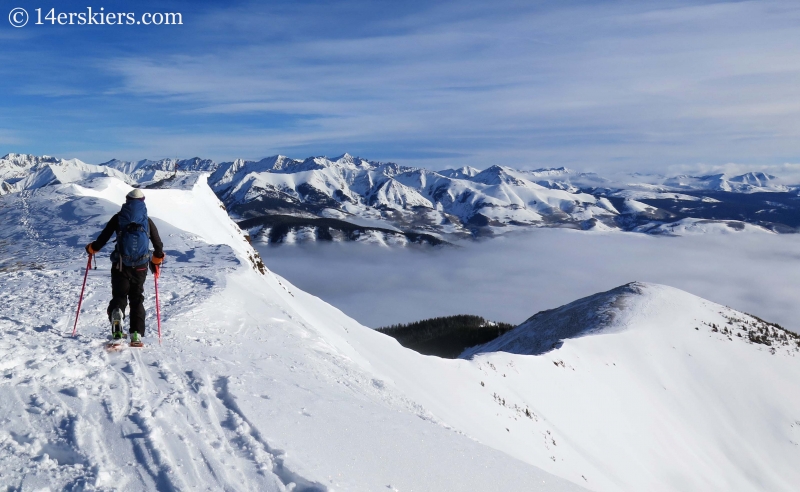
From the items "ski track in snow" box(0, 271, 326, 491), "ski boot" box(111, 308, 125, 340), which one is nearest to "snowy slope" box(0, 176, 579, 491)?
"ski track in snow" box(0, 271, 326, 491)

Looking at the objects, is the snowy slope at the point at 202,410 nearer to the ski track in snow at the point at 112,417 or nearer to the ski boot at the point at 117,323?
the ski track in snow at the point at 112,417

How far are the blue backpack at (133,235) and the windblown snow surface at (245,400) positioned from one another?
1726 mm

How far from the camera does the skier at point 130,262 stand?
31.2ft

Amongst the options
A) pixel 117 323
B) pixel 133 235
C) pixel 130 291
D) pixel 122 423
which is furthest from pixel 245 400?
pixel 133 235

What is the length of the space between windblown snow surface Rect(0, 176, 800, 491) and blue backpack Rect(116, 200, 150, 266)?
173cm

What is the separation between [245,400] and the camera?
7.59 m

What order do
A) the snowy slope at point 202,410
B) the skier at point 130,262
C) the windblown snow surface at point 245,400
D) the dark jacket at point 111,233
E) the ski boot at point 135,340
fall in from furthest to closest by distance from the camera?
1. the dark jacket at point 111,233
2. the skier at point 130,262
3. the ski boot at point 135,340
4. the windblown snow surface at point 245,400
5. the snowy slope at point 202,410

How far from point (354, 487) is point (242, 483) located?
4.21ft

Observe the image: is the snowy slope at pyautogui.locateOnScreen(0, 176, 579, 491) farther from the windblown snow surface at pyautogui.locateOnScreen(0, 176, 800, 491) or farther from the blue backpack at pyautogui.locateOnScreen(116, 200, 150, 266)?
the blue backpack at pyautogui.locateOnScreen(116, 200, 150, 266)

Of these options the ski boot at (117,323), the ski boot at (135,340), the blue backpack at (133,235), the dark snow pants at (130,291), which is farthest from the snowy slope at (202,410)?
the blue backpack at (133,235)

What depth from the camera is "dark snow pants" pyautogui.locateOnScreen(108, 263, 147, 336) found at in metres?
9.56

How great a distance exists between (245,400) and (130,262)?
416 centimetres

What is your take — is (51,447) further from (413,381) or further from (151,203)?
(151,203)

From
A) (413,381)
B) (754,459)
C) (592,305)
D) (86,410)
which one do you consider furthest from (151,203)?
(592,305)
